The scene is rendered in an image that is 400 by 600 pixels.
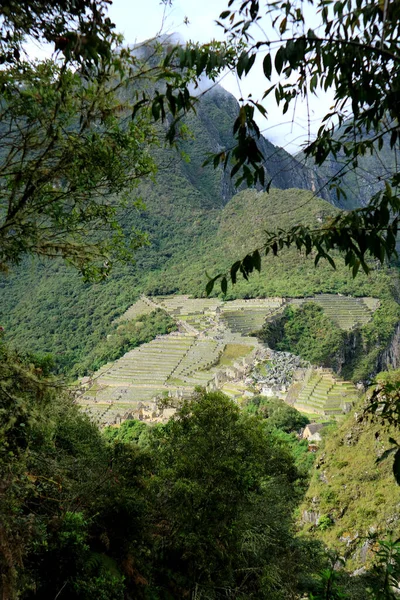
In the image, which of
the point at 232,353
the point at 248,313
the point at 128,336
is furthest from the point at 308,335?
the point at 128,336

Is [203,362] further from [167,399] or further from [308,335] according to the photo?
[167,399]

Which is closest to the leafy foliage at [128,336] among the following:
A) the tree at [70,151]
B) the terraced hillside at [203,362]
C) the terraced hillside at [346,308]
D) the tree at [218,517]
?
the terraced hillside at [203,362]

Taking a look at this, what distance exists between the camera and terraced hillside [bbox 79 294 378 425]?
870 inches

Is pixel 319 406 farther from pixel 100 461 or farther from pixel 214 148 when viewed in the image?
pixel 214 148

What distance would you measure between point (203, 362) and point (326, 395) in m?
9.04

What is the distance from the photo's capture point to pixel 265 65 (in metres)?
1.29

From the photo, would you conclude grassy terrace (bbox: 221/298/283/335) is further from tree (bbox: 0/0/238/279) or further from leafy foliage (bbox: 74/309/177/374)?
tree (bbox: 0/0/238/279)

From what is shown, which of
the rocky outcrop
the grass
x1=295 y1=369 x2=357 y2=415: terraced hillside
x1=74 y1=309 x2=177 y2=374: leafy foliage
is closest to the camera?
x1=295 y1=369 x2=357 y2=415: terraced hillside

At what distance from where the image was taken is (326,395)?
21.9m

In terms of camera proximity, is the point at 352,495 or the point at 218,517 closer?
the point at 218,517

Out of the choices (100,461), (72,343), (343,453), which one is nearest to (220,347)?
(72,343)

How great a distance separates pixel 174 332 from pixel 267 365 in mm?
10590

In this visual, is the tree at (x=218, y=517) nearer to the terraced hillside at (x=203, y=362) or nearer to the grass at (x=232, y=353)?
the terraced hillside at (x=203, y=362)

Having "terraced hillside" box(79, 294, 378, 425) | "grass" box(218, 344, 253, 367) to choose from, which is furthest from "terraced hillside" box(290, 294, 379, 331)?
"grass" box(218, 344, 253, 367)
